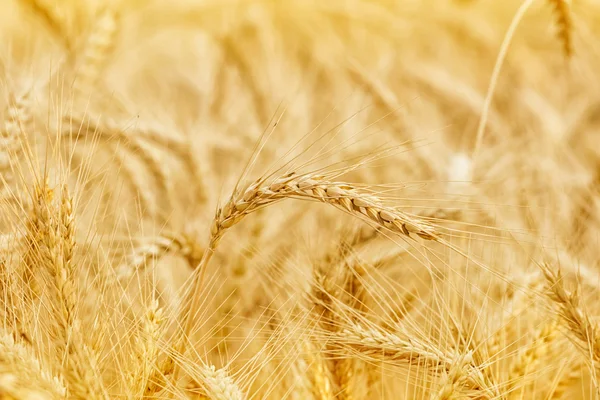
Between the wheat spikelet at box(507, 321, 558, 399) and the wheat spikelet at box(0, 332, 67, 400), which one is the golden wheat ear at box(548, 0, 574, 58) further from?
the wheat spikelet at box(0, 332, 67, 400)

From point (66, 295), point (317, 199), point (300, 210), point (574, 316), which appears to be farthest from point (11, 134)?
point (574, 316)

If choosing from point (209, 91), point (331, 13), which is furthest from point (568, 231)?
point (331, 13)

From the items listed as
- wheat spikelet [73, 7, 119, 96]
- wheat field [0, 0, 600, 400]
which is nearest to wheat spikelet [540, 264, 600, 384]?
wheat field [0, 0, 600, 400]

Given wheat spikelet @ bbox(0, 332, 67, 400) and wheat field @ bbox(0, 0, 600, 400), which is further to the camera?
wheat field @ bbox(0, 0, 600, 400)

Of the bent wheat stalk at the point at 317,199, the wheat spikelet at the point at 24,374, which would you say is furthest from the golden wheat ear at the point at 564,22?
the wheat spikelet at the point at 24,374

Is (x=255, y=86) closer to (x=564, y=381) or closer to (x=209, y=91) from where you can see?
(x=209, y=91)

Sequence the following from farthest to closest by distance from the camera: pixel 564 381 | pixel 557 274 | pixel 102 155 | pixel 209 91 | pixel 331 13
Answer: pixel 331 13
pixel 209 91
pixel 102 155
pixel 564 381
pixel 557 274

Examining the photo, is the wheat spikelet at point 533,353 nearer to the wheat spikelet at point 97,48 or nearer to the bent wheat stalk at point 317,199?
the bent wheat stalk at point 317,199

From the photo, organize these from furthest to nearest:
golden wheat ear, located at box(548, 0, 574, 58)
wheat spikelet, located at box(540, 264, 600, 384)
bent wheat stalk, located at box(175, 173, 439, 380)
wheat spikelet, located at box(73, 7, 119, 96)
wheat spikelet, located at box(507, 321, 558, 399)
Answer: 1. wheat spikelet, located at box(73, 7, 119, 96)
2. golden wheat ear, located at box(548, 0, 574, 58)
3. wheat spikelet, located at box(507, 321, 558, 399)
4. wheat spikelet, located at box(540, 264, 600, 384)
5. bent wheat stalk, located at box(175, 173, 439, 380)
